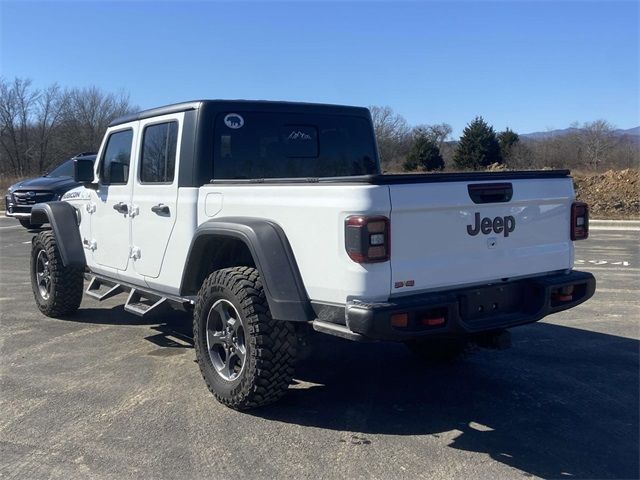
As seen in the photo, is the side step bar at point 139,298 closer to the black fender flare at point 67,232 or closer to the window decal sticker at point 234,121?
the black fender flare at point 67,232

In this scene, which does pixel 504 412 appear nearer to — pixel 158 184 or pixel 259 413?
pixel 259 413

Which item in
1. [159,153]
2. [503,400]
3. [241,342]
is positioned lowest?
[503,400]

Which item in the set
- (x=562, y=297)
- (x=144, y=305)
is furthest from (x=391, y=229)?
(x=144, y=305)

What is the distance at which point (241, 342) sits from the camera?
421 cm

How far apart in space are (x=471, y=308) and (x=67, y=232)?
14.7 ft

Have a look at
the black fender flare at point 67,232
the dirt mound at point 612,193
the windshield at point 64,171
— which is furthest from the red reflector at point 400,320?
the dirt mound at point 612,193

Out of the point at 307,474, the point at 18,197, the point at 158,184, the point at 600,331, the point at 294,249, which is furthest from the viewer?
the point at 18,197

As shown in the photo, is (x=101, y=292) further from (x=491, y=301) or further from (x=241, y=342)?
(x=491, y=301)

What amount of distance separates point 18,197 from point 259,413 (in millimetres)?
13461

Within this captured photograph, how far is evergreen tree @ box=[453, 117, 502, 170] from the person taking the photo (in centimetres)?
4103

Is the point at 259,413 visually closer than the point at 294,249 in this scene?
No

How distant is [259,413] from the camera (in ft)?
13.7

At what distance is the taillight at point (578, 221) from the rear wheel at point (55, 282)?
4.80 metres

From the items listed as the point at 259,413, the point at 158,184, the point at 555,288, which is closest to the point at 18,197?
the point at 158,184
